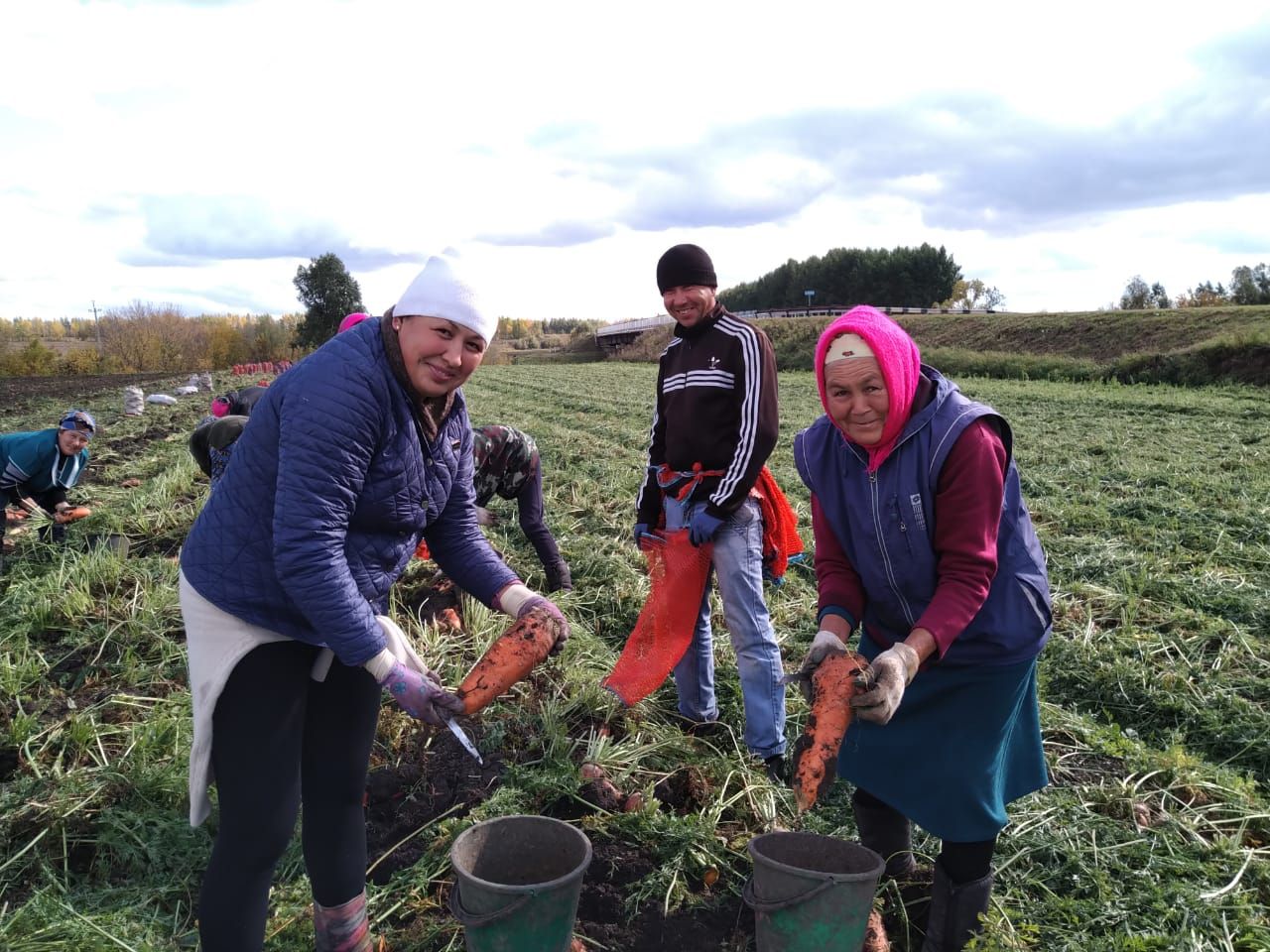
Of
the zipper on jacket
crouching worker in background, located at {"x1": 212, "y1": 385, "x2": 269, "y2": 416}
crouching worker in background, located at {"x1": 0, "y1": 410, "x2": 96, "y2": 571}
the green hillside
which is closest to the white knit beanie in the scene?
the zipper on jacket

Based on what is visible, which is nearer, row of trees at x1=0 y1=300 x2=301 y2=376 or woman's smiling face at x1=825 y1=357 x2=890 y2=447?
woman's smiling face at x1=825 y1=357 x2=890 y2=447

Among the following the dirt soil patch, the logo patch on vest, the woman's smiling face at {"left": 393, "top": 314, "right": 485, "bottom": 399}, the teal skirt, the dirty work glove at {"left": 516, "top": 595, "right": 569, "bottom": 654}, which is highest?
the woman's smiling face at {"left": 393, "top": 314, "right": 485, "bottom": 399}

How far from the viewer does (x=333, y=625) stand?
185 cm

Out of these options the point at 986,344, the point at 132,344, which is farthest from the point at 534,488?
the point at 132,344

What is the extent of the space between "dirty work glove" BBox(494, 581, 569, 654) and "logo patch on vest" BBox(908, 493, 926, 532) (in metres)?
0.96

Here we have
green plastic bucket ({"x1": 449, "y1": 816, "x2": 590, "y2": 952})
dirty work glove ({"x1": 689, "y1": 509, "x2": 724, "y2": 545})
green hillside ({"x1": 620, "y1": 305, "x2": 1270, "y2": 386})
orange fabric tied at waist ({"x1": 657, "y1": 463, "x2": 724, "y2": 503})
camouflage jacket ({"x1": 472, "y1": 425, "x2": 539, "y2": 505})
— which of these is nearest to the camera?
green plastic bucket ({"x1": 449, "y1": 816, "x2": 590, "y2": 952})

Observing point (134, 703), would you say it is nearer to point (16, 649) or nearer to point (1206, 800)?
point (16, 649)

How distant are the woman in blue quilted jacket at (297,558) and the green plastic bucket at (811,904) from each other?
0.89 metres

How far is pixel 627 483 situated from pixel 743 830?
17.8ft

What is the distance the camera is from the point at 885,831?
2570mm

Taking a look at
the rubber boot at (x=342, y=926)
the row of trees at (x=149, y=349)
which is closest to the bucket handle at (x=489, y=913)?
the rubber boot at (x=342, y=926)

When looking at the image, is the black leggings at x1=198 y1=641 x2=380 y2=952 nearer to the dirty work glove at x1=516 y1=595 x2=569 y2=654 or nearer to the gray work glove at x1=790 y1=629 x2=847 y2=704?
the dirty work glove at x1=516 y1=595 x2=569 y2=654

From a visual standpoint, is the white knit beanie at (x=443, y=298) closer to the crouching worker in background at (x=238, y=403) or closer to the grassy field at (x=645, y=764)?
the grassy field at (x=645, y=764)

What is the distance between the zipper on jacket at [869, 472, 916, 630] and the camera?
2232 millimetres
